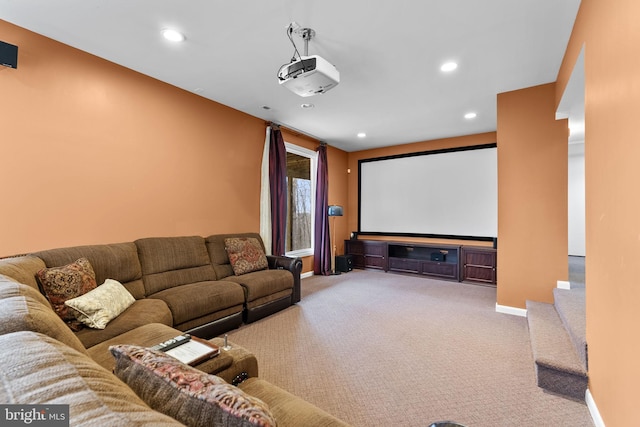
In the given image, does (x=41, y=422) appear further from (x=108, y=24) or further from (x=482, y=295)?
(x=482, y=295)

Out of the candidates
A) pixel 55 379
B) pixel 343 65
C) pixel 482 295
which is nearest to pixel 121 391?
pixel 55 379

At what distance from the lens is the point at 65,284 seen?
2.12 meters

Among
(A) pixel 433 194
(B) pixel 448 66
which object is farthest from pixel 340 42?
(A) pixel 433 194

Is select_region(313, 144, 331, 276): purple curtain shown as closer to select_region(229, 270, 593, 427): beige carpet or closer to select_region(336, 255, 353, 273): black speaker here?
select_region(336, 255, 353, 273): black speaker

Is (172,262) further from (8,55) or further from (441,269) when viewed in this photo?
(441,269)

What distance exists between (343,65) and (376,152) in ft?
12.8

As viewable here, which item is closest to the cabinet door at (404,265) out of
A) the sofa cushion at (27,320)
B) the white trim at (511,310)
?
the white trim at (511,310)

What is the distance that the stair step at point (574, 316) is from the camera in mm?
2100

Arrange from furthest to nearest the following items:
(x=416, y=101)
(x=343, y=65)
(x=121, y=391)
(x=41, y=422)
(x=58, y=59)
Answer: (x=416, y=101), (x=343, y=65), (x=58, y=59), (x=121, y=391), (x=41, y=422)

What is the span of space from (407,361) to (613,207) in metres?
1.84

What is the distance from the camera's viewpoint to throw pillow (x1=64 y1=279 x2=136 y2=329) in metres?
2.03

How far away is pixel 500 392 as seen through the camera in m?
2.07

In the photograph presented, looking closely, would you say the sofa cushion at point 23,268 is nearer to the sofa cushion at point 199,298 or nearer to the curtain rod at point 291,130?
the sofa cushion at point 199,298

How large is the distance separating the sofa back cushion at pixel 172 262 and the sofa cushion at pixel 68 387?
2516 millimetres
